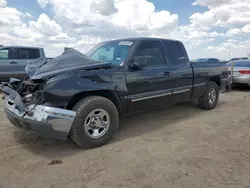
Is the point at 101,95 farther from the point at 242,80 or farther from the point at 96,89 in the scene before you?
the point at 242,80

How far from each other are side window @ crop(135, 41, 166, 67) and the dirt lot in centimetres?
137

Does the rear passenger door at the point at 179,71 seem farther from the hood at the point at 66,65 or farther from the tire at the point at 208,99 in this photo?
the hood at the point at 66,65

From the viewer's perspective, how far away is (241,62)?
36.3 ft

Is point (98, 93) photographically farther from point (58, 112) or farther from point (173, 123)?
point (173, 123)

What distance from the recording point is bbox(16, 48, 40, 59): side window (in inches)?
422

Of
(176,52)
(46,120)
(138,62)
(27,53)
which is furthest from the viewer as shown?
(27,53)

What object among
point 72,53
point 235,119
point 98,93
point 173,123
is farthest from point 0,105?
point 235,119

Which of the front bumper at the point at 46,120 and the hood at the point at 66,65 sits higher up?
the hood at the point at 66,65

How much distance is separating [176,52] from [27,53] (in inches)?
304

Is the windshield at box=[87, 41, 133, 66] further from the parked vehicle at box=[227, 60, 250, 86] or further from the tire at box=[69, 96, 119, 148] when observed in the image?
the parked vehicle at box=[227, 60, 250, 86]

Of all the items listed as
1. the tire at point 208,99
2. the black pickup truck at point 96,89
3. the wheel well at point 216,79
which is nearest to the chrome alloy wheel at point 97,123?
the black pickup truck at point 96,89

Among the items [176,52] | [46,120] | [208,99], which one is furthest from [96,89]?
[208,99]

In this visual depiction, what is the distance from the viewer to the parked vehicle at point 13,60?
10453mm

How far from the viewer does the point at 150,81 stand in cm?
479
